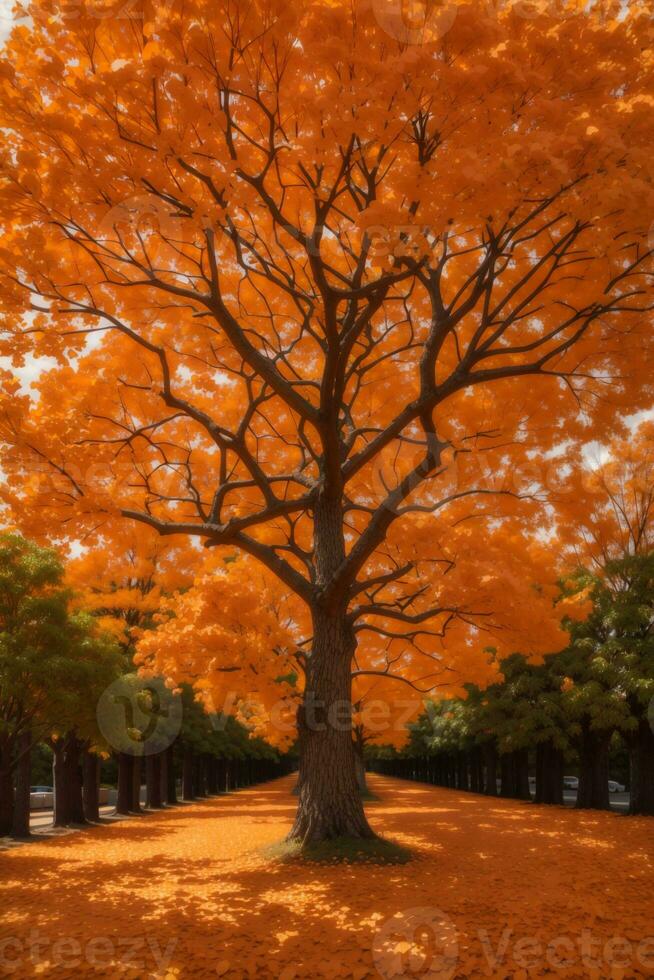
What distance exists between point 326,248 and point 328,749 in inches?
273

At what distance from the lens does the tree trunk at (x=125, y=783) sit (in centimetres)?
2316

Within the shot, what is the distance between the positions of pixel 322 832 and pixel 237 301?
757 cm

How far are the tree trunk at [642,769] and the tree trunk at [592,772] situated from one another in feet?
8.08

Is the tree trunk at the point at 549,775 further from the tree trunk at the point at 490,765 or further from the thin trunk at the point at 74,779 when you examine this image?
the thin trunk at the point at 74,779

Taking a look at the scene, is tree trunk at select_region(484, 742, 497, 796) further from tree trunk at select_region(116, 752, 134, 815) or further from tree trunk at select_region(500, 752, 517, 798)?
tree trunk at select_region(116, 752, 134, 815)

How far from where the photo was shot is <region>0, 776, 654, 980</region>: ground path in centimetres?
481

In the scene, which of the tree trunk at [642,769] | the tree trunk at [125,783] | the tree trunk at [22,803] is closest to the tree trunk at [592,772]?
the tree trunk at [642,769]

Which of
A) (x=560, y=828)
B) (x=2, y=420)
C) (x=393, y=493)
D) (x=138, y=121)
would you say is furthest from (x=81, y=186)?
(x=560, y=828)

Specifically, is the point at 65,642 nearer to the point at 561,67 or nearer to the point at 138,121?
the point at 138,121

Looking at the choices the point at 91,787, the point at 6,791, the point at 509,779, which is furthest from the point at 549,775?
the point at 6,791

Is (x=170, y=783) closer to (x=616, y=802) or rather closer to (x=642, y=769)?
(x=642, y=769)

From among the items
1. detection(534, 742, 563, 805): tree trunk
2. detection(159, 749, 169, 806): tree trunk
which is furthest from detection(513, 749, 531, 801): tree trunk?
detection(159, 749, 169, 806): tree trunk

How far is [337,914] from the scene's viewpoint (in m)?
6.13

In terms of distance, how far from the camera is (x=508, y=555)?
1048 cm
